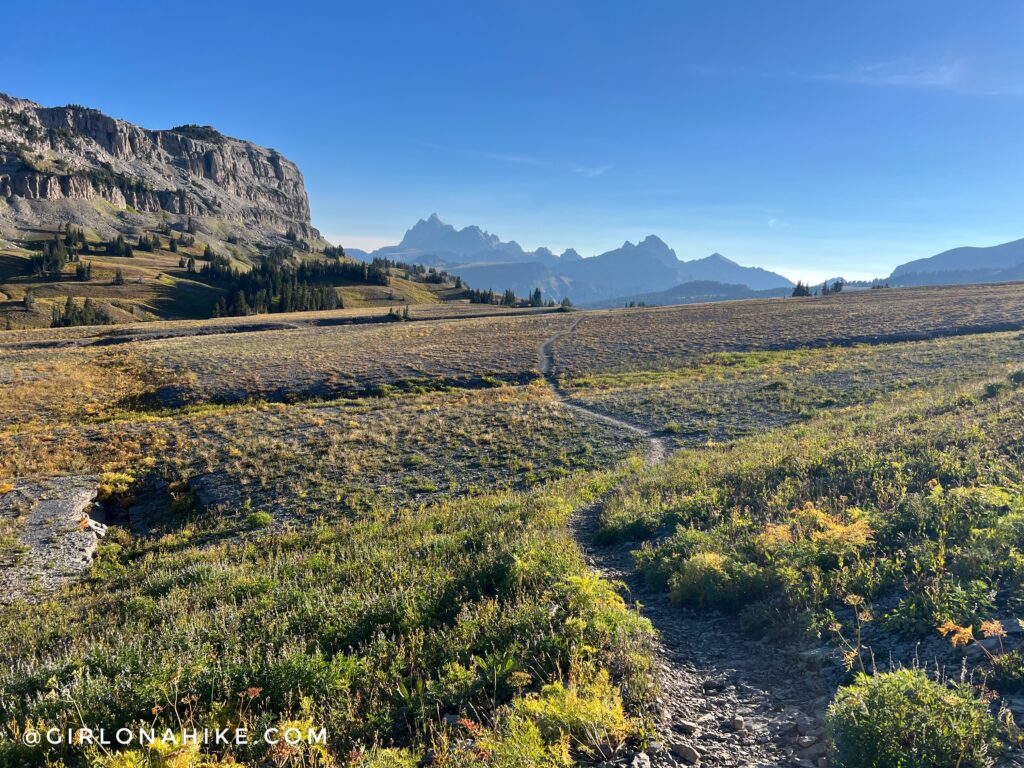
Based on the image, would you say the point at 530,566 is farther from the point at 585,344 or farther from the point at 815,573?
the point at 585,344

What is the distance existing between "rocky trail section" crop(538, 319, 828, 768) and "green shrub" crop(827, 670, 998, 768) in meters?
0.42

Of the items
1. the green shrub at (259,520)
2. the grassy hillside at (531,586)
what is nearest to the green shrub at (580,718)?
the grassy hillside at (531,586)

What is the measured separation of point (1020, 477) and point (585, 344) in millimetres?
51322

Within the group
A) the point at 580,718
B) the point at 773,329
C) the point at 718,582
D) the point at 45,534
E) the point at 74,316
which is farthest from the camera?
the point at 74,316

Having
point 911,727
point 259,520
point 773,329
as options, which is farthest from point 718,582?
point 773,329

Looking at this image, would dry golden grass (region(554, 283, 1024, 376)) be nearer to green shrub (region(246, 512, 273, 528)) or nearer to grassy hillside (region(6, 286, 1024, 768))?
grassy hillside (region(6, 286, 1024, 768))

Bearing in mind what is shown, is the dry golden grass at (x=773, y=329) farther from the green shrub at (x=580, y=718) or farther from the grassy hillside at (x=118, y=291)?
the grassy hillside at (x=118, y=291)

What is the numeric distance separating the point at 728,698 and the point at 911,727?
6.05ft

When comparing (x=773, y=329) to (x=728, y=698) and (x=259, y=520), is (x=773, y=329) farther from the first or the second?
(x=728, y=698)

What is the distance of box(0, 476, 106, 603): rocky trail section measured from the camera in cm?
1186

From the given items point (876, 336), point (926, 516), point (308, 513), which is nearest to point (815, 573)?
point (926, 516)

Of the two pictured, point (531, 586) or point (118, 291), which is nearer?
point (531, 586)

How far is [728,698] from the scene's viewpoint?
5348 millimetres

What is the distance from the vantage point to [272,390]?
37562 millimetres
